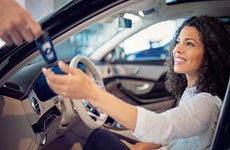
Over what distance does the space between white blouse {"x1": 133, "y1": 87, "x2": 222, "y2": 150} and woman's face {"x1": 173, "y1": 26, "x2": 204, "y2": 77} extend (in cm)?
11

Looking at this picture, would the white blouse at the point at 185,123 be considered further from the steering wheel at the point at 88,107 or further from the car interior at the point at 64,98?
the steering wheel at the point at 88,107

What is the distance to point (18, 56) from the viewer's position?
128cm

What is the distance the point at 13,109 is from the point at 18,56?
0.80 feet

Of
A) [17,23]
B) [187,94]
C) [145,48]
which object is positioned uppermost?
[17,23]

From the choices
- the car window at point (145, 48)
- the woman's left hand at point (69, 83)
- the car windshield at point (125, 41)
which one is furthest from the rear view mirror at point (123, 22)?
the car window at point (145, 48)

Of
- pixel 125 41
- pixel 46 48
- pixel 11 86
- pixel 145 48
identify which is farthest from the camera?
pixel 145 48

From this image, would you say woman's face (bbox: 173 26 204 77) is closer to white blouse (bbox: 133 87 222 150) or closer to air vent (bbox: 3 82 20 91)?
white blouse (bbox: 133 87 222 150)

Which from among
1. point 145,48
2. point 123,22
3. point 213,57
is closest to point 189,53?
point 213,57

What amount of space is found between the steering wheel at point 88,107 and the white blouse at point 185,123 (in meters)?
0.38

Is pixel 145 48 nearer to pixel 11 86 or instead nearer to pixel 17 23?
pixel 11 86

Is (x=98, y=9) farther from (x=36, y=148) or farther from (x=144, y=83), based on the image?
(x=144, y=83)

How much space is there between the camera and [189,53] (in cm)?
143

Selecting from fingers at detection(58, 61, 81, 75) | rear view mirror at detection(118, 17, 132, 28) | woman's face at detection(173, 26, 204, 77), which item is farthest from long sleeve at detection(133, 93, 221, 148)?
rear view mirror at detection(118, 17, 132, 28)

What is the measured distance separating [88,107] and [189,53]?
0.55 m
